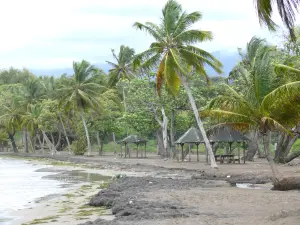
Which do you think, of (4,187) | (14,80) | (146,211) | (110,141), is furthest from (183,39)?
(14,80)

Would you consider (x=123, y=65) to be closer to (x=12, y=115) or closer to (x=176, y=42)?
(x=12, y=115)

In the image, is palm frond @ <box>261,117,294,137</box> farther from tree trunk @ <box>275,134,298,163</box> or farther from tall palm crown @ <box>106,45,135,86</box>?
tall palm crown @ <box>106,45,135,86</box>

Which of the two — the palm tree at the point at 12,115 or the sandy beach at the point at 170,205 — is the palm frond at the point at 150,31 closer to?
the sandy beach at the point at 170,205

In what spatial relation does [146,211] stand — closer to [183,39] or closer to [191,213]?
[191,213]

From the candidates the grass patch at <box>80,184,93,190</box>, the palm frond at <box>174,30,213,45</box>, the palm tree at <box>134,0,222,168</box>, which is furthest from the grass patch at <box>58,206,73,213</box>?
the palm frond at <box>174,30,213,45</box>

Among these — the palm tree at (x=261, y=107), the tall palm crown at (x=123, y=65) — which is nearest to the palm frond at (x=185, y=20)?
the palm tree at (x=261, y=107)

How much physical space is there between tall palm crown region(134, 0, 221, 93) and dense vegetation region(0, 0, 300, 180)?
0.18 ft

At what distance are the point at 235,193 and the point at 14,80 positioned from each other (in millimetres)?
70837

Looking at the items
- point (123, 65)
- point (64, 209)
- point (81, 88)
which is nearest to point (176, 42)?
point (64, 209)

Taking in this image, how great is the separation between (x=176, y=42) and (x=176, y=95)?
5.51m

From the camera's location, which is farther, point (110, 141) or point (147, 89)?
point (110, 141)

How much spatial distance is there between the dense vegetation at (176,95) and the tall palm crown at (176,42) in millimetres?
56

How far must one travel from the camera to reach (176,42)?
25.1 metres

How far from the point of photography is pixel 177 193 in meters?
15.7
